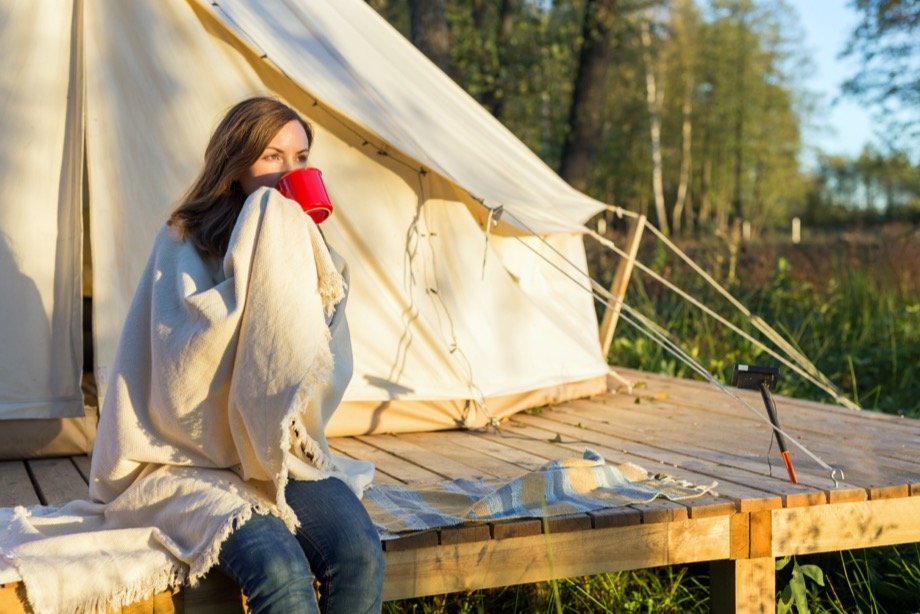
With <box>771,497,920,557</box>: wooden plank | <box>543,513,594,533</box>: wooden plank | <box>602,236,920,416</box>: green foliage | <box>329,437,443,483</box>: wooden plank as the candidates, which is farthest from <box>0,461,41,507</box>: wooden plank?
<box>602,236,920,416</box>: green foliage

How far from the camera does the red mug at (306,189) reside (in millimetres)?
2312

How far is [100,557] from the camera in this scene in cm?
215

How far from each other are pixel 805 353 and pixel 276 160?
4277mm

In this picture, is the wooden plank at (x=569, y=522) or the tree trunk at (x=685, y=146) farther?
the tree trunk at (x=685, y=146)

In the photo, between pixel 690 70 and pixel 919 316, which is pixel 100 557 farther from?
pixel 690 70

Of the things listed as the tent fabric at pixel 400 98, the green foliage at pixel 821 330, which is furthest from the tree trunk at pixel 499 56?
the tent fabric at pixel 400 98

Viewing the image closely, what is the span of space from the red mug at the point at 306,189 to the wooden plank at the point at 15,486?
3.70 feet

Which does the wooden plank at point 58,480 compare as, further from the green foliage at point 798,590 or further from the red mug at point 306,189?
the green foliage at point 798,590

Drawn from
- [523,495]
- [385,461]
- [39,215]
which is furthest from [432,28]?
[523,495]

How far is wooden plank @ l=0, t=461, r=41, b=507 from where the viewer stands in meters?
2.92

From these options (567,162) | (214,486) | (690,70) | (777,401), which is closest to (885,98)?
(567,162)

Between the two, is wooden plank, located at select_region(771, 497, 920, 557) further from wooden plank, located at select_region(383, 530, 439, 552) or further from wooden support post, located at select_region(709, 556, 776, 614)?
wooden plank, located at select_region(383, 530, 439, 552)

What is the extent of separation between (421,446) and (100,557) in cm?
158

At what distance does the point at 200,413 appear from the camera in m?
2.18
